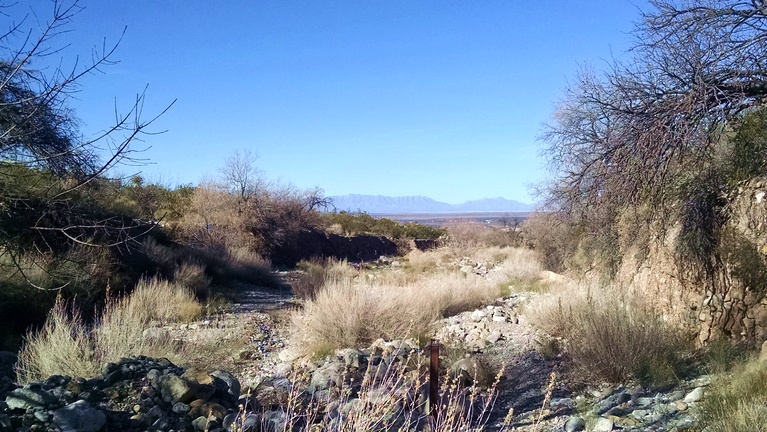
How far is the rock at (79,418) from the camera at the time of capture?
4500 millimetres

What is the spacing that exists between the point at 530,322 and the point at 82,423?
8.35 m

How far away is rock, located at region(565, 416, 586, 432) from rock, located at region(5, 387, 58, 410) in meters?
4.66

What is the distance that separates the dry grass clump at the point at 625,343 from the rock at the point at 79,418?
18.8 ft

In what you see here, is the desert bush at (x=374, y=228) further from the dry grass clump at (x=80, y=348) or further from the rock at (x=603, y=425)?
the rock at (x=603, y=425)

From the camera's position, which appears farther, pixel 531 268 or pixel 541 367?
pixel 531 268

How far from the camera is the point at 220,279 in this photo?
60.8 ft

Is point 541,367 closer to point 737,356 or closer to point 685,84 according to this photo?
point 737,356

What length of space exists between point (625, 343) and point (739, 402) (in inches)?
95.0

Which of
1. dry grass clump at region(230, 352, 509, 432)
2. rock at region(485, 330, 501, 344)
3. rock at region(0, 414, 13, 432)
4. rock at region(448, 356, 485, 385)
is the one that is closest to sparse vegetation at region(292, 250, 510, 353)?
rock at region(485, 330, 501, 344)

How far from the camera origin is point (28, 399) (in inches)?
186

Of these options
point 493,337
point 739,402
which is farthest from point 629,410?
point 493,337

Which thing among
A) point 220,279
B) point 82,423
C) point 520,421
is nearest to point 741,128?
point 520,421

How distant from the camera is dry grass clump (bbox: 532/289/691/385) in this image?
291 inches

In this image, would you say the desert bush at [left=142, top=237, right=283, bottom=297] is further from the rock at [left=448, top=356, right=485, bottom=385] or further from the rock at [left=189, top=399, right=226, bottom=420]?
the rock at [left=189, top=399, right=226, bottom=420]
